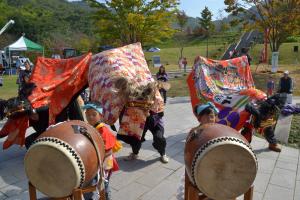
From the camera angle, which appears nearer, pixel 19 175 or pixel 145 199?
pixel 145 199

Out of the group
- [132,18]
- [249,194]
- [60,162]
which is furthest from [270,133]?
[132,18]

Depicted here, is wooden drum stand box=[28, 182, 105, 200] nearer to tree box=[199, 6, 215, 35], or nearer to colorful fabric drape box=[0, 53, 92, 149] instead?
colorful fabric drape box=[0, 53, 92, 149]

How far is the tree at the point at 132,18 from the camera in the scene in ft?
57.4

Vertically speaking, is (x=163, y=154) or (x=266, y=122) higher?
(x=266, y=122)

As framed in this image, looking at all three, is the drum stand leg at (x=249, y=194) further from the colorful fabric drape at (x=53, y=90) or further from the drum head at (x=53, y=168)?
the colorful fabric drape at (x=53, y=90)

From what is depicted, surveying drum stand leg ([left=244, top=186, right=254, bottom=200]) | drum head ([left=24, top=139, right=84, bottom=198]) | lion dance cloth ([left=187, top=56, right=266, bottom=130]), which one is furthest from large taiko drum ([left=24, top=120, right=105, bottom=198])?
lion dance cloth ([left=187, top=56, right=266, bottom=130])

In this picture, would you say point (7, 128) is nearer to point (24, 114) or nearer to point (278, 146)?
point (24, 114)

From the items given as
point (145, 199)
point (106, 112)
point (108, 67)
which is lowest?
point (145, 199)

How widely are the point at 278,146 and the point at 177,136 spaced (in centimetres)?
183

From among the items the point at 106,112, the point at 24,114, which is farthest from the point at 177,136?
the point at 24,114

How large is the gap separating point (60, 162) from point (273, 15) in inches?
578

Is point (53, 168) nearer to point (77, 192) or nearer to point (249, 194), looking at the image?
point (77, 192)

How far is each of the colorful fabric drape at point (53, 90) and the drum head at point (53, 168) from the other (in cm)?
224

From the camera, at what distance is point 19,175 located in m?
4.28
